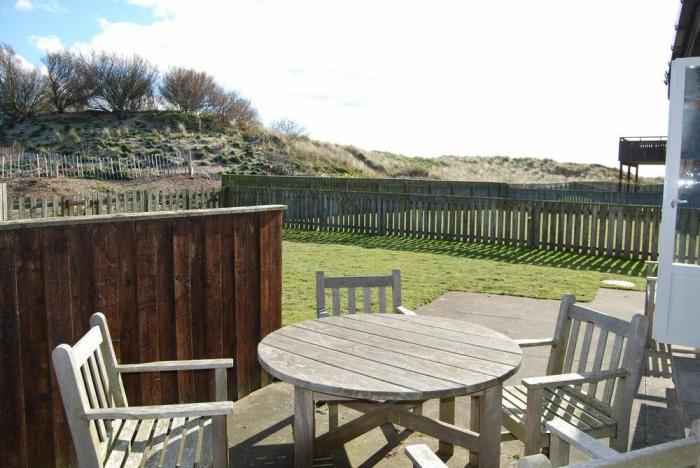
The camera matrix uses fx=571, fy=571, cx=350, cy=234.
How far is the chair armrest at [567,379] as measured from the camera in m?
2.73

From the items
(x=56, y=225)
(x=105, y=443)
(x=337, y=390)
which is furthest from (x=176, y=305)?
(x=337, y=390)

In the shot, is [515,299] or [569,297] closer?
[569,297]

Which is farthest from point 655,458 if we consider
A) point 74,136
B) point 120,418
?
point 74,136

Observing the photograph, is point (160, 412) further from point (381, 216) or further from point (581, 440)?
point (381, 216)

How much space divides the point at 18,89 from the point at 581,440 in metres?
47.1

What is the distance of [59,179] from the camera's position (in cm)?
2412

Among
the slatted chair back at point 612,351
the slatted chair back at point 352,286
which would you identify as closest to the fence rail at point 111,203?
the slatted chair back at point 352,286

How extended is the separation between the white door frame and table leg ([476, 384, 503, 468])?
2.60 metres

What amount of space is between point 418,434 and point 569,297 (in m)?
1.32

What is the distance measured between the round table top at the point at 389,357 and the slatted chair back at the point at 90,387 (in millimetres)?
775

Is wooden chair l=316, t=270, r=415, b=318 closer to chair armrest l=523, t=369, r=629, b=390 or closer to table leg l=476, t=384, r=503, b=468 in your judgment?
table leg l=476, t=384, r=503, b=468

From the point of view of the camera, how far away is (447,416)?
11.6ft

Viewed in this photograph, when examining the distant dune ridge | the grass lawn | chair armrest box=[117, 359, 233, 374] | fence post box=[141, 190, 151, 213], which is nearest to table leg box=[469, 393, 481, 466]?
chair armrest box=[117, 359, 233, 374]

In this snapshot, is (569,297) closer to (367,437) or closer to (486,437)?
(486,437)
